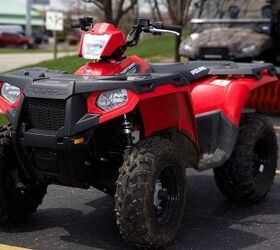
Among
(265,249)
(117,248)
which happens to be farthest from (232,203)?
(117,248)

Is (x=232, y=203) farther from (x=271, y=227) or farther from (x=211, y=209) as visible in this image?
(x=271, y=227)

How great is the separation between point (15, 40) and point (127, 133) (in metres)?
51.0

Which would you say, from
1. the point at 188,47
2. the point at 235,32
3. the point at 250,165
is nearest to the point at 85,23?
the point at 250,165

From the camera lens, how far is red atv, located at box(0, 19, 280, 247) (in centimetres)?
385

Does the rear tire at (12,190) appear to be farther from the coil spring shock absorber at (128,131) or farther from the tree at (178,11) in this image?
the tree at (178,11)

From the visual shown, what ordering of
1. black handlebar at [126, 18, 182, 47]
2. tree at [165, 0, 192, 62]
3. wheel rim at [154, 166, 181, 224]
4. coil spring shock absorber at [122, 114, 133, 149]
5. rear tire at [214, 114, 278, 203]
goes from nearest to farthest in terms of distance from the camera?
coil spring shock absorber at [122, 114, 133, 149]
wheel rim at [154, 166, 181, 224]
black handlebar at [126, 18, 182, 47]
rear tire at [214, 114, 278, 203]
tree at [165, 0, 192, 62]

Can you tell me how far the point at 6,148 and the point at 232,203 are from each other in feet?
6.57

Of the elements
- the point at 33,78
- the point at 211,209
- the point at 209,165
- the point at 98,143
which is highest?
the point at 33,78

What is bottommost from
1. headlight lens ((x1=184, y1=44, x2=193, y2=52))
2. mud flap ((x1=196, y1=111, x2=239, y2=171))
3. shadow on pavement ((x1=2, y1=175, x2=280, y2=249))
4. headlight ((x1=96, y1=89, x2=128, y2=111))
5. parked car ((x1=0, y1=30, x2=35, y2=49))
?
parked car ((x1=0, y1=30, x2=35, y2=49))

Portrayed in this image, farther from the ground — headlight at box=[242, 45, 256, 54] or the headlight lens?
headlight at box=[242, 45, 256, 54]

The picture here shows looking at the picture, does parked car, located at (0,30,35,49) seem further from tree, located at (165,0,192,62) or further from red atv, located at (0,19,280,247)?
red atv, located at (0,19,280,247)

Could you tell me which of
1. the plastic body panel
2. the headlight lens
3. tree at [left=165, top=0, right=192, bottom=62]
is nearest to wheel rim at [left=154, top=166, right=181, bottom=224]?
the plastic body panel

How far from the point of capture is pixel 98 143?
416 cm

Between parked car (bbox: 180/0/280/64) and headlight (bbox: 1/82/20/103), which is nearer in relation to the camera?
headlight (bbox: 1/82/20/103)
